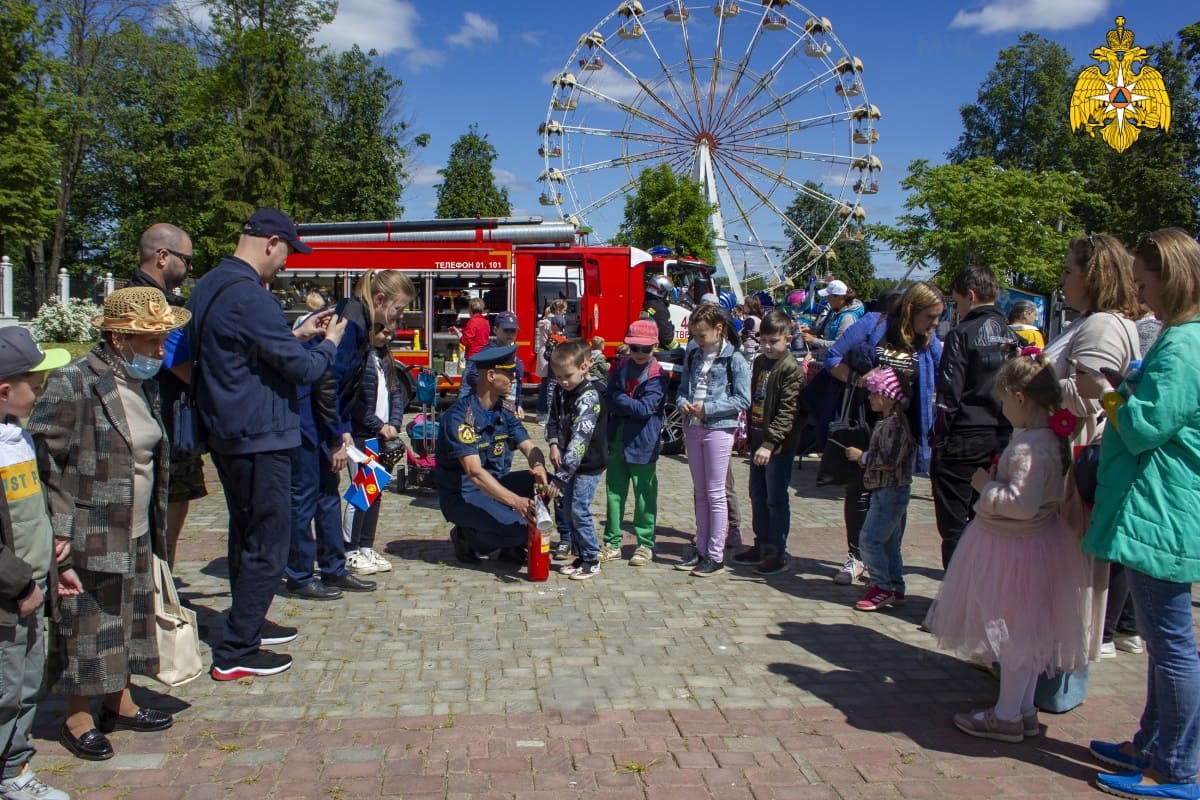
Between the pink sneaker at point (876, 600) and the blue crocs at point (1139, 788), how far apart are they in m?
2.03

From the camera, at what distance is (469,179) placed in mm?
33969

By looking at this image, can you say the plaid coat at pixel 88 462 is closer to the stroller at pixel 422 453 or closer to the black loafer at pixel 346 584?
the black loafer at pixel 346 584

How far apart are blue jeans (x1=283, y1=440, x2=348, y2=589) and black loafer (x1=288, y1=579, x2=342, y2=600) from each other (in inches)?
1.0

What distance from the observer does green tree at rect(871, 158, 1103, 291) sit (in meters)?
29.7

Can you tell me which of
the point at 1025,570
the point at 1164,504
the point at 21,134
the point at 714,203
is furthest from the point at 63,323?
the point at 1164,504

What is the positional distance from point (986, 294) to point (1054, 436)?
1707 millimetres

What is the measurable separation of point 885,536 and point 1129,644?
4.36 feet

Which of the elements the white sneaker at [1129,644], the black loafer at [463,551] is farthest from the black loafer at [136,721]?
the white sneaker at [1129,644]

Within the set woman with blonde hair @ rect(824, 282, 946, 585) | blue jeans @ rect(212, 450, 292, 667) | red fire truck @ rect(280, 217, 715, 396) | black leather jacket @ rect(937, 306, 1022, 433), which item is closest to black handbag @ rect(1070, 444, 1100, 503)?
black leather jacket @ rect(937, 306, 1022, 433)

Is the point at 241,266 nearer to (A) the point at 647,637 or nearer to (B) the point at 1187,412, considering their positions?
(A) the point at 647,637

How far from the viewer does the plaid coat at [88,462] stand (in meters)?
3.22

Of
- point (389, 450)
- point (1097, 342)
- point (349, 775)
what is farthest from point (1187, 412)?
point (389, 450)

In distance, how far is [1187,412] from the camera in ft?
9.81

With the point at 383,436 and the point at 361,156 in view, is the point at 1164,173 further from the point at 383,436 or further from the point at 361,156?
the point at 383,436
